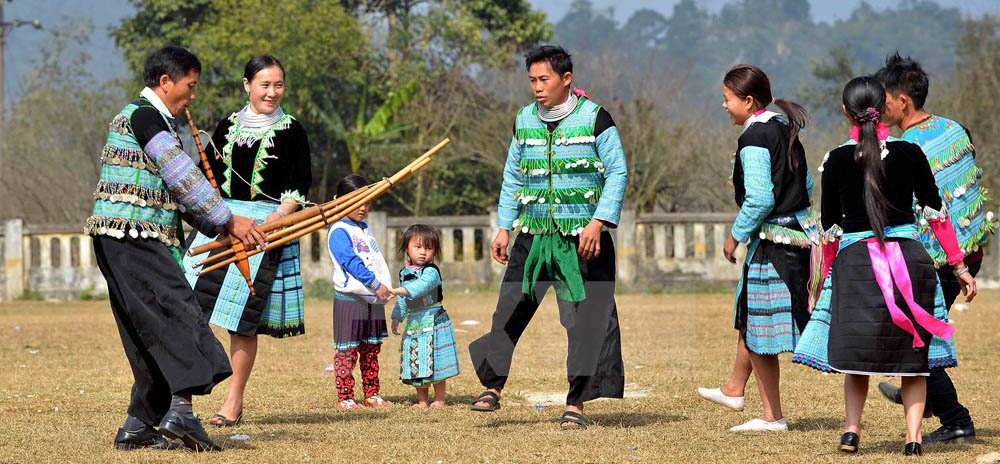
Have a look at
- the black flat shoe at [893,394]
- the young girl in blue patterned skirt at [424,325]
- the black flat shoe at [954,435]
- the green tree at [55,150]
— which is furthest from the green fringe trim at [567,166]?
the green tree at [55,150]

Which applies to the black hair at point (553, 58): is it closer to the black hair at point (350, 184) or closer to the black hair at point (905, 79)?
the black hair at point (350, 184)

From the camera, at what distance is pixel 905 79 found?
20.5ft

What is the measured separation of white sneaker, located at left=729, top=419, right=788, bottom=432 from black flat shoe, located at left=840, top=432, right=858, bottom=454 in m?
0.78

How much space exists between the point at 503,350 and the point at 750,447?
4.87 ft

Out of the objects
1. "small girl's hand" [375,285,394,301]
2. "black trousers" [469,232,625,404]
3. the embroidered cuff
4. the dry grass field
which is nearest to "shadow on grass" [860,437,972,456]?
the dry grass field

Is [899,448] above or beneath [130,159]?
beneath

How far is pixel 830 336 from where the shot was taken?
225 inches

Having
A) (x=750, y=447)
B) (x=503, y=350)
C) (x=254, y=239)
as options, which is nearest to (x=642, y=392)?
(x=503, y=350)

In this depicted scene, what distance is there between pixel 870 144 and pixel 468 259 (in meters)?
13.8

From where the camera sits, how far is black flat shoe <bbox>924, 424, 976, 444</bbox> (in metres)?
6.21

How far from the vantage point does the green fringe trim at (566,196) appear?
265 inches

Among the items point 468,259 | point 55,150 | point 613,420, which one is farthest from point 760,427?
point 55,150

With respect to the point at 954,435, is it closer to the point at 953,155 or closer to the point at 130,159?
the point at 953,155

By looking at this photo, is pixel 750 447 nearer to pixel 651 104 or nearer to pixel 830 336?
pixel 830 336
